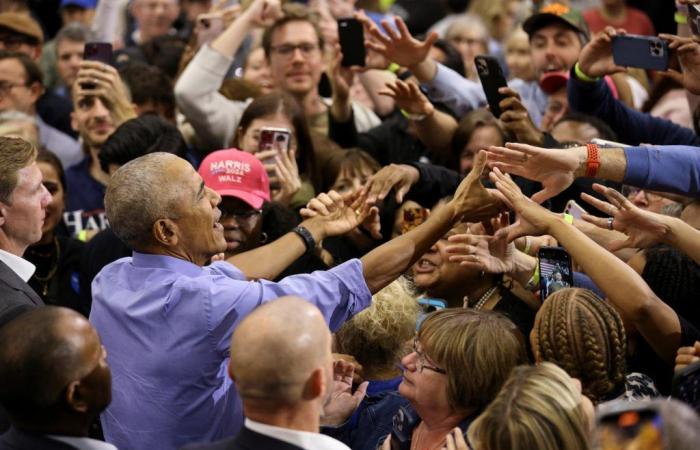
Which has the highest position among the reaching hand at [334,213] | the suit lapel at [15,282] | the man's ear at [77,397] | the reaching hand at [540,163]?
the reaching hand at [540,163]

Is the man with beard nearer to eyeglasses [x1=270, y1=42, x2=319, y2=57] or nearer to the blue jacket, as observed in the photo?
eyeglasses [x1=270, y1=42, x2=319, y2=57]

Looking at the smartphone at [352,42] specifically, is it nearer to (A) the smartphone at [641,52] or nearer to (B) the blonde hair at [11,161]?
(A) the smartphone at [641,52]

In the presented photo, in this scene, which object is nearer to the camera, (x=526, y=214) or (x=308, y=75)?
(x=526, y=214)

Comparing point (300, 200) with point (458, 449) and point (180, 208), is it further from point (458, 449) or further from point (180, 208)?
point (458, 449)

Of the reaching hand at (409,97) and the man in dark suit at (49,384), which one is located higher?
the man in dark suit at (49,384)

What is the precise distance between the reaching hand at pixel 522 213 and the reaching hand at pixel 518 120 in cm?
94

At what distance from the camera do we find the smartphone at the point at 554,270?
359cm

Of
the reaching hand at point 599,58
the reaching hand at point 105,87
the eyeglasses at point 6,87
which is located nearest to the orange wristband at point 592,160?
the reaching hand at point 599,58

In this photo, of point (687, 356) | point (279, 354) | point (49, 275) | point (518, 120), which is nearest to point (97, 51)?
point (49, 275)

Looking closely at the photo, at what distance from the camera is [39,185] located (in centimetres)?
388

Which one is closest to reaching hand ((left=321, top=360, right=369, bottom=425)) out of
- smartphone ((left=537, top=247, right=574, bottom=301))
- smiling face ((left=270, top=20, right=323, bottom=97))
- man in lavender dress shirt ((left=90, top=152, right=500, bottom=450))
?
man in lavender dress shirt ((left=90, top=152, right=500, bottom=450))

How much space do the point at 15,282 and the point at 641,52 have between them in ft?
8.94

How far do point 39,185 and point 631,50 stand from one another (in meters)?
2.52

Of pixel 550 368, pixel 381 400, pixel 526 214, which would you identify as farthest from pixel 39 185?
pixel 550 368
